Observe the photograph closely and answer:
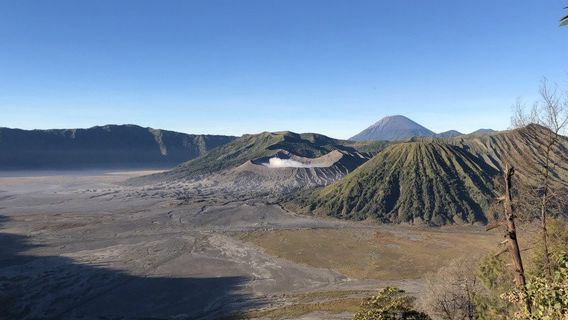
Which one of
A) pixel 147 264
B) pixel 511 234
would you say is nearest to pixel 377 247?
pixel 147 264

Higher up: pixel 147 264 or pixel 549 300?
pixel 549 300

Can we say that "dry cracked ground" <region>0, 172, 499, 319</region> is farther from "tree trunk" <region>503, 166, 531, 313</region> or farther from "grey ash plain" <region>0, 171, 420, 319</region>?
"tree trunk" <region>503, 166, 531, 313</region>

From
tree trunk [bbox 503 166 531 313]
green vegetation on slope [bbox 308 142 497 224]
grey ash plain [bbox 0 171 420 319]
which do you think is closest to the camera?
tree trunk [bbox 503 166 531 313]

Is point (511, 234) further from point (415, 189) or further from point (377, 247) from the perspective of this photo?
point (415, 189)

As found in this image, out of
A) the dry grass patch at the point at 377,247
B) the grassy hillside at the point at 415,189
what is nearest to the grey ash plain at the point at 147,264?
the dry grass patch at the point at 377,247

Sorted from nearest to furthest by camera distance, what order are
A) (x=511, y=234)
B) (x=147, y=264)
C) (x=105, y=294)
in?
(x=511, y=234)
(x=105, y=294)
(x=147, y=264)

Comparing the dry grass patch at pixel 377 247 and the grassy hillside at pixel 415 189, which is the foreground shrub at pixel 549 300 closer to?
the dry grass patch at pixel 377 247

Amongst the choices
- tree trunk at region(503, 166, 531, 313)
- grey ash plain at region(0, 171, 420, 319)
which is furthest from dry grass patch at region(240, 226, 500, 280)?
tree trunk at region(503, 166, 531, 313)
